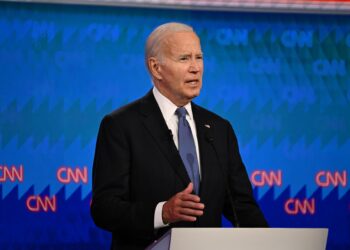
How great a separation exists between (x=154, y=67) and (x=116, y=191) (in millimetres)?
561

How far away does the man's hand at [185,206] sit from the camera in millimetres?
2441

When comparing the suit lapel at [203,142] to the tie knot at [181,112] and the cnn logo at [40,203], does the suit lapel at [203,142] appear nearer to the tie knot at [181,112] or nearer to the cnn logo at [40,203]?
the tie knot at [181,112]

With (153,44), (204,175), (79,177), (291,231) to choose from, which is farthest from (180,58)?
(79,177)

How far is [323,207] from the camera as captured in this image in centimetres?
459

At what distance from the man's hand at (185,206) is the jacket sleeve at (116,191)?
0.21 metres

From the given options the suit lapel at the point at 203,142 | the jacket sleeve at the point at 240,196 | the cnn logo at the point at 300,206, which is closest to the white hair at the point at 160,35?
the suit lapel at the point at 203,142

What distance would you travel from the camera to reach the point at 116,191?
286 centimetres

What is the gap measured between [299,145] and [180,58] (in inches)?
69.0

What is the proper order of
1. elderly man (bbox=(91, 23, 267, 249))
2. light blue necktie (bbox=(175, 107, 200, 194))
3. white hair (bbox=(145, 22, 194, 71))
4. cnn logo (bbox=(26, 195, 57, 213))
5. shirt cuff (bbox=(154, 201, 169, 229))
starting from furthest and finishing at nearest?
cnn logo (bbox=(26, 195, 57, 213)), white hair (bbox=(145, 22, 194, 71)), light blue necktie (bbox=(175, 107, 200, 194)), elderly man (bbox=(91, 23, 267, 249)), shirt cuff (bbox=(154, 201, 169, 229))

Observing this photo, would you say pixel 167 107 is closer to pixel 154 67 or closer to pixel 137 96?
pixel 154 67

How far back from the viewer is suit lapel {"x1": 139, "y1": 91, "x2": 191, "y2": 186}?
9.53ft

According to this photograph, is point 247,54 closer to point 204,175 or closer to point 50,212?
point 50,212

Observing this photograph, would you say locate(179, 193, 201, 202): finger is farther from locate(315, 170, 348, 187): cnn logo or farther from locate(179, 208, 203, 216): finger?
locate(315, 170, 348, 187): cnn logo

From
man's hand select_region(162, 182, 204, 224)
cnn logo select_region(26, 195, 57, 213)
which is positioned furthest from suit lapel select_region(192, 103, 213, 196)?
cnn logo select_region(26, 195, 57, 213)
